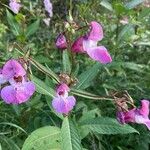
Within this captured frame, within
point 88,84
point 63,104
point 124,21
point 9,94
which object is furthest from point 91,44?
point 124,21

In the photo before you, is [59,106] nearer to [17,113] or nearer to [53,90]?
[53,90]

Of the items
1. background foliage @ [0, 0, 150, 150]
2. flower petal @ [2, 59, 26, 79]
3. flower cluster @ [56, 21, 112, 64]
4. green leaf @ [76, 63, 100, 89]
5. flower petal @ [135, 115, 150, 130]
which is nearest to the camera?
flower petal @ [2, 59, 26, 79]

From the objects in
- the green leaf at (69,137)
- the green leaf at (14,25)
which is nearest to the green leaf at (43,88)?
the green leaf at (69,137)

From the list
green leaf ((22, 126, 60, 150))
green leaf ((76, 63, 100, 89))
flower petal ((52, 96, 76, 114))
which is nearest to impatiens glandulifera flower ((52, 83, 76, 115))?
flower petal ((52, 96, 76, 114))

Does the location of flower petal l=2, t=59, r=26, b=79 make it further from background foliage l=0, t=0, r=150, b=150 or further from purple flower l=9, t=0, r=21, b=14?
purple flower l=9, t=0, r=21, b=14

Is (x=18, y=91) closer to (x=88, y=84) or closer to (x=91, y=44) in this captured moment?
(x=91, y=44)
